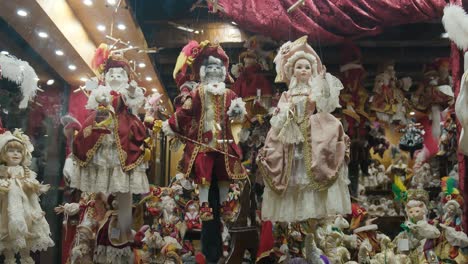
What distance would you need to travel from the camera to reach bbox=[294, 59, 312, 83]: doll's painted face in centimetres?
315

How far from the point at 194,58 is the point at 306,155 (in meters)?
0.96

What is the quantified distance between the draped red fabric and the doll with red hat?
28.1 inches

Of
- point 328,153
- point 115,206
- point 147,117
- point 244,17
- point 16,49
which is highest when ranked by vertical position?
point 244,17

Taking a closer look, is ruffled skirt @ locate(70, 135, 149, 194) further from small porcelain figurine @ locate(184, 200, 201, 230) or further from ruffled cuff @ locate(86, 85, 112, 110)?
small porcelain figurine @ locate(184, 200, 201, 230)

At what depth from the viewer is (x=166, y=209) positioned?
11.6 ft

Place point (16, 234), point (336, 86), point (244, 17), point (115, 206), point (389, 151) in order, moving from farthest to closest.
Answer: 1. point (389, 151)
2. point (244, 17)
3. point (115, 206)
4. point (336, 86)
5. point (16, 234)

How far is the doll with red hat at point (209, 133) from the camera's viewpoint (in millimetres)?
3113

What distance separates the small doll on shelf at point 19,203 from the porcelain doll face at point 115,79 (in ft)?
1.95

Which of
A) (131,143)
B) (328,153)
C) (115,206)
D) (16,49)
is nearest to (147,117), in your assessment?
(131,143)

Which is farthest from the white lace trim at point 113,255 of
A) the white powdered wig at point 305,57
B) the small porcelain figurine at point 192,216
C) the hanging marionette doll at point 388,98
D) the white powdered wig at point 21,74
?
the hanging marionette doll at point 388,98

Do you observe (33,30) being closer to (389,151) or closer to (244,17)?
(244,17)

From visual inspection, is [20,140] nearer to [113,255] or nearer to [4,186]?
[4,186]

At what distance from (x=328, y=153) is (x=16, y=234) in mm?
1622

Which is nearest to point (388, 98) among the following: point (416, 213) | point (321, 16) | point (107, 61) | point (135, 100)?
point (321, 16)
